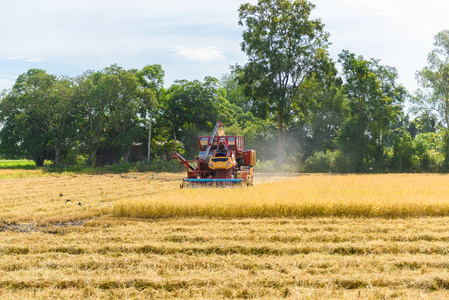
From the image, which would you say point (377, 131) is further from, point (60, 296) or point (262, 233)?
point (60, 296)

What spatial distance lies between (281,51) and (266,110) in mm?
5093

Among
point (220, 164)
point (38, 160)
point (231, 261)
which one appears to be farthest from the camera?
point (38, 160)

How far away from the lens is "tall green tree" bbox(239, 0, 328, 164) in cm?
3091

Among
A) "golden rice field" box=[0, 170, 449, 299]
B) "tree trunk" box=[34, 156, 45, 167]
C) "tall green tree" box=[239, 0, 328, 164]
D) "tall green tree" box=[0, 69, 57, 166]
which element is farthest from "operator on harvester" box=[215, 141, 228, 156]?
"tree trunk" box=[34, 156, 45, 167]

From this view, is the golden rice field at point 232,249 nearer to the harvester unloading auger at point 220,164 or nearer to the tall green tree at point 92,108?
the harvester unloading auger at point 220,164

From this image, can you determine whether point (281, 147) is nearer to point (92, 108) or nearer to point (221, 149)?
point (221, 149)

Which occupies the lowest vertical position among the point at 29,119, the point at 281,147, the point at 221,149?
the point at 221,149

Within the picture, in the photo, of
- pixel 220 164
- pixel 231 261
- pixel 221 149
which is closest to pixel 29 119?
pixel 221 149

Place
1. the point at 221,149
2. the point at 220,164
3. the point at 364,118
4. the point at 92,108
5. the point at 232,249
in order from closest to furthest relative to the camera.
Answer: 1. the point at 232,249
2. the point at 220,164
3. the point at 221,149
4. the point at 364,118
5. the point at 92,108

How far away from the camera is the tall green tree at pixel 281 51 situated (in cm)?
3091

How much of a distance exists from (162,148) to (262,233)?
35552 millimetres

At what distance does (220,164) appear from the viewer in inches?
570

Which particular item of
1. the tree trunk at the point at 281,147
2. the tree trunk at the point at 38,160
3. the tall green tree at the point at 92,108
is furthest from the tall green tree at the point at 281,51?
the tree trunk at the point at 38,160

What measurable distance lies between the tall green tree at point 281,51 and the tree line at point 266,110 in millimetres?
84
